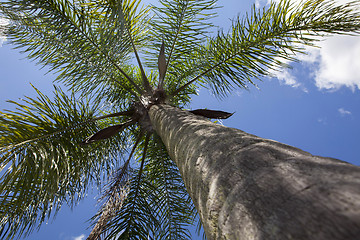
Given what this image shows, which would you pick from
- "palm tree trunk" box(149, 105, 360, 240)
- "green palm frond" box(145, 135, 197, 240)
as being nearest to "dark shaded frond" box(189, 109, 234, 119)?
"green palm frond" box(145, 135, 197, 240)

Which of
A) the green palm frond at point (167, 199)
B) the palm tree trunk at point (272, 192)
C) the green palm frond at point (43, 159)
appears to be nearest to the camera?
the palm tree trunk at point (272, 192)

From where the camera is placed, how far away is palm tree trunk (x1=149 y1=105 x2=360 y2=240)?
0.55m

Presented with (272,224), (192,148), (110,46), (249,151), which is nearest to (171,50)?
(110,46)

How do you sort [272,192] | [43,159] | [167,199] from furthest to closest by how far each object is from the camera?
[167,199] → [43,159] → [272,192]

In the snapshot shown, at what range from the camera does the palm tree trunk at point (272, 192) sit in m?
0.55

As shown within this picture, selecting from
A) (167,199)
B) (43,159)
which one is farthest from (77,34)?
(167,199)

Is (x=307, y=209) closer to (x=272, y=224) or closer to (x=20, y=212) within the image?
(x=272, y=224)

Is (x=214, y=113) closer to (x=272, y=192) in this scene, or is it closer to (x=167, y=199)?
(x=167, y=199)

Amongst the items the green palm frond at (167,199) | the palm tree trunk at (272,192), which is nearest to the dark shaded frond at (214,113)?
the green palm frond at (167,199)

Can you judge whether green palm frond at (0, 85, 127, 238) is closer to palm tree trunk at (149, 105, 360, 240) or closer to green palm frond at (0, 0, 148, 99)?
green palm frond at (0, 0, 148, 99)

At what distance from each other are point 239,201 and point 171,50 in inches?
150

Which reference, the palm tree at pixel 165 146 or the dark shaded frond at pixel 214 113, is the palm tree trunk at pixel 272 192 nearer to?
the palm tree at pixel 165 146

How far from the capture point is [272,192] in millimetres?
729

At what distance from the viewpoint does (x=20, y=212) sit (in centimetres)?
303
